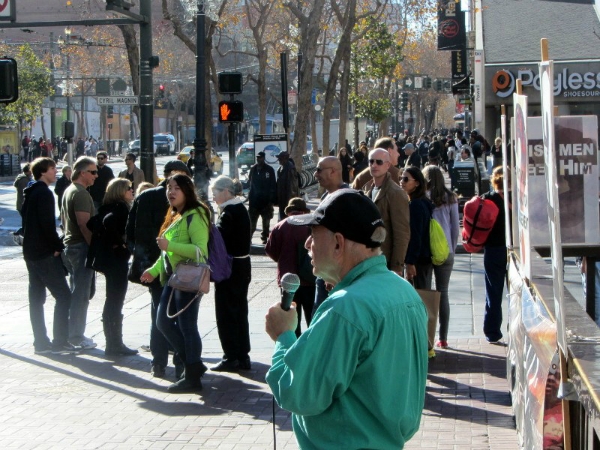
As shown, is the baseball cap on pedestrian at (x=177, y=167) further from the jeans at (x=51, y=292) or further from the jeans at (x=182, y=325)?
the jeans at (x=51, y=292)

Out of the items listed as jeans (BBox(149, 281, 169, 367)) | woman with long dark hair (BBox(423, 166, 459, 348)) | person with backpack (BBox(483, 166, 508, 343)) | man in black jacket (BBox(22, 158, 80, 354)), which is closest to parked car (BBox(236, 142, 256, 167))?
man in black jacket (BBox(22, 158, 80, 354))

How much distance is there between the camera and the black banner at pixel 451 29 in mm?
44094

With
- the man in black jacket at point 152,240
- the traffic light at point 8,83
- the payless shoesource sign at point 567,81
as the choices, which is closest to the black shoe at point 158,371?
the man in black jacket at point 152,240

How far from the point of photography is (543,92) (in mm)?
3477

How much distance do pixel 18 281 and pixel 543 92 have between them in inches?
482

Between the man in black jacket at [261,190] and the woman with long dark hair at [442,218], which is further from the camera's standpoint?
the man in black jacket at [261,190]

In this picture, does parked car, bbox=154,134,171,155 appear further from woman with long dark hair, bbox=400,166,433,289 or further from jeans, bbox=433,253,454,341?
woman with long dark hair, bbox=400,166,433,289

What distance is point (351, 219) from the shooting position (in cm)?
296

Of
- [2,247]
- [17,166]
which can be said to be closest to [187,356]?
[2,247]

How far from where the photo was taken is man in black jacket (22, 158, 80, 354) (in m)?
9.30

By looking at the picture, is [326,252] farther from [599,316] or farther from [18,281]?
[18,281]

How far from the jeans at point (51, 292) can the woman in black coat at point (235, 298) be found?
5.81 feet

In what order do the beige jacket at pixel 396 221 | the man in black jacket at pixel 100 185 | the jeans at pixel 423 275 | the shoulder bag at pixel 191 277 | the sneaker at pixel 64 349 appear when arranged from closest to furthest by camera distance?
the shoulder bag at pixel 191 277 → the beige jacket at pixel 396 221 → the jeans at pixel 423 275 → the sneaker at pixel 64 349 → the man in black jacket at pixel 100 185

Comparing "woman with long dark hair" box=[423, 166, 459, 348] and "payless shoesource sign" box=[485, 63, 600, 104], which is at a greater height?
"payless shoesource sign" box=[485, 63, 600, 104]
